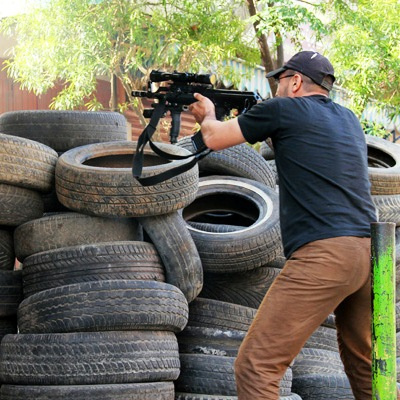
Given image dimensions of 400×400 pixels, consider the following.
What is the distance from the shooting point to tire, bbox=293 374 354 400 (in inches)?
240

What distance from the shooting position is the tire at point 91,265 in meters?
5.78

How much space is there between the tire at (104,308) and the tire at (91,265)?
26cm

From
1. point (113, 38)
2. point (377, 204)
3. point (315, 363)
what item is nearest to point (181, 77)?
point (315, 363)

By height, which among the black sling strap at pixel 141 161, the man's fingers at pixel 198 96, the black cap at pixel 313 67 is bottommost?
the black sling strap at pixel 141 161

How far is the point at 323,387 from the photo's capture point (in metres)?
6.13

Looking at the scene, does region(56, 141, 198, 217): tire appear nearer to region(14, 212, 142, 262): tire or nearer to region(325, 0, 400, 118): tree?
region(14, 212, 142, 262): tire

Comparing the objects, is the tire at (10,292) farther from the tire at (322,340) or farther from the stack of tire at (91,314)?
the tire at (322,340)

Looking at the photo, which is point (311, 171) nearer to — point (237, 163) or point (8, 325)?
point (8, 325)

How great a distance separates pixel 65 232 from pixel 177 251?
2.67 feet

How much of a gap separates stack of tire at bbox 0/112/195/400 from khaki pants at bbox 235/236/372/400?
59.8 inches

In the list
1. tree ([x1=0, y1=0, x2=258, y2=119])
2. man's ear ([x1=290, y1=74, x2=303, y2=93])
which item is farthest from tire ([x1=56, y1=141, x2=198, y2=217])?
tree ([x1=0, y1=0, x2=258, y2=119])

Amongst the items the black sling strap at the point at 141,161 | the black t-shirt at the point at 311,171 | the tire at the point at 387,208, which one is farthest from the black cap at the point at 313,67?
the tire at the point at 387,208

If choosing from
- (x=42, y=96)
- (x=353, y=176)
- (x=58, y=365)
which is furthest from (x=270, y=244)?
(x=42, y=96)

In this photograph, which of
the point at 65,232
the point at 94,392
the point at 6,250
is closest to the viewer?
the point at 94,392
